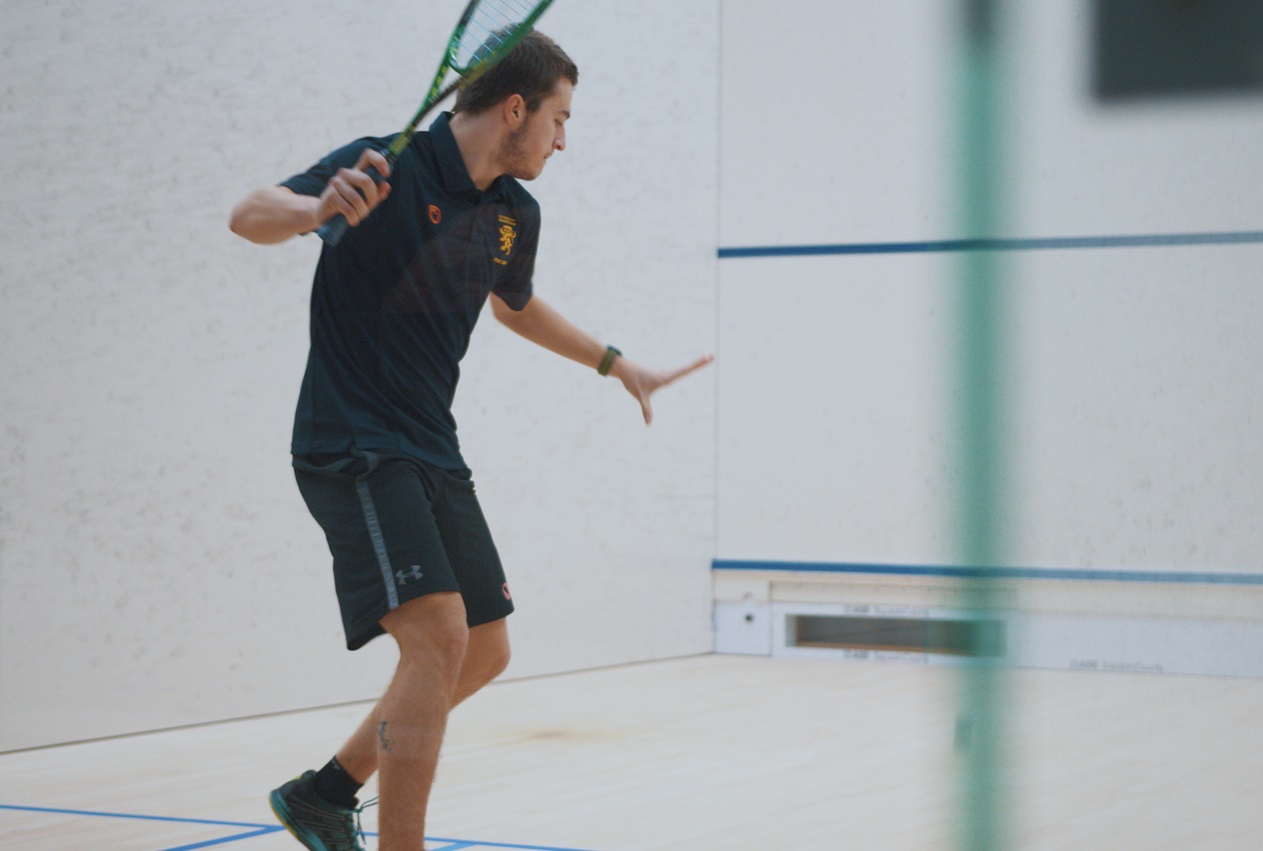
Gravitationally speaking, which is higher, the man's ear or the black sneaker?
the man's ear

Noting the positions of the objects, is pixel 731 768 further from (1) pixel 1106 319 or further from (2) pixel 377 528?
(1) pixel 1106 319

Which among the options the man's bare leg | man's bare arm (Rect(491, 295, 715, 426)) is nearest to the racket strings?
man's bare arm (Rect(491, 295, 715, 426))

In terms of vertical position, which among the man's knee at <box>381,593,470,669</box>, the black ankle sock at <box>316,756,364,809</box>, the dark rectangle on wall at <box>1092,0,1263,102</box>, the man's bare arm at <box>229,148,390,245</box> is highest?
the man's bare arm at <box>229,148,390,245</box>

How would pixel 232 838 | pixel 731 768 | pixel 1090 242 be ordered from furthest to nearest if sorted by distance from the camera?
pixel 731 768 < pixel 232 838 < pixel 1090 242

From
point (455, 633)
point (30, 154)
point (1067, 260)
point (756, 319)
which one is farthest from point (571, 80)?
point (756, 319)

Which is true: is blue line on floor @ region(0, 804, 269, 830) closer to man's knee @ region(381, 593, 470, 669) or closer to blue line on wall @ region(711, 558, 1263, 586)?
man's knee @ region(381, 593, 470, 669)

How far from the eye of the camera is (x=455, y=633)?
1.52m

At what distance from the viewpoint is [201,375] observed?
2984 millimetres


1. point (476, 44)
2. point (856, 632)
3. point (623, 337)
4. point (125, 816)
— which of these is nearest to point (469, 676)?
point (476, 44)

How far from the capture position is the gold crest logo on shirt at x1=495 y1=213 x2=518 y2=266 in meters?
1.66

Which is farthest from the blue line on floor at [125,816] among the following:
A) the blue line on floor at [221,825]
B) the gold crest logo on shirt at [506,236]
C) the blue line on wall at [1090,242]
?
the blue line on wall at [1090,242]

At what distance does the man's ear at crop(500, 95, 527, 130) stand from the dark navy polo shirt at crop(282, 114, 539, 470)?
0.19 ft

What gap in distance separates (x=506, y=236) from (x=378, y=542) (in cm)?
36

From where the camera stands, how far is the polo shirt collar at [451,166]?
1.58 metres
